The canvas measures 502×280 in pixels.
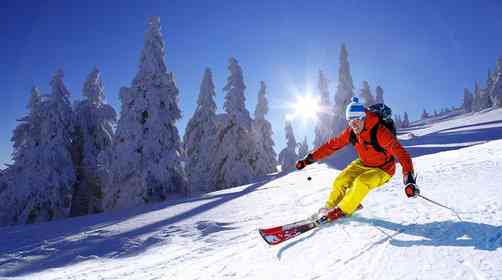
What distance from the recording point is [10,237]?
8.47 meters

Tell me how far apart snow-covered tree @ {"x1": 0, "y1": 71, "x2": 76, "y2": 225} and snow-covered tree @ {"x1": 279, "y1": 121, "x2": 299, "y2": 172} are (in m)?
25.4

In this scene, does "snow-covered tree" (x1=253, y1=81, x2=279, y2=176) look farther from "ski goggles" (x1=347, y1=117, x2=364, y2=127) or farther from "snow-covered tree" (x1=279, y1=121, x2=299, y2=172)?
"ski goggles" (x1=347, y1=117, x2=364, y2=127)

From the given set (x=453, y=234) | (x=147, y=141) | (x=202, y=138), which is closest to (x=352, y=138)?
(x=453, y=234)

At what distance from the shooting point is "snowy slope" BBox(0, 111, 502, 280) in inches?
122

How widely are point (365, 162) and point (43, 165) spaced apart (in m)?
19.6

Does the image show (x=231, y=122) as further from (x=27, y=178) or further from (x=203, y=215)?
(x=203, y=215)

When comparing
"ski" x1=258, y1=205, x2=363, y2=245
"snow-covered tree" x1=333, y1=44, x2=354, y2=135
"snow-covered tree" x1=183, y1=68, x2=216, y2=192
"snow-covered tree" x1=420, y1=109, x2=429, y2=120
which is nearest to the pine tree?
"snow-covered tree" x1=420, y1=109, x2=429, y2=120

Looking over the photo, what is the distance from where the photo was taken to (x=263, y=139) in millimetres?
38250

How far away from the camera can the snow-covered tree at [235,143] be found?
2788 cm

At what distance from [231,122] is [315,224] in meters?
25.2

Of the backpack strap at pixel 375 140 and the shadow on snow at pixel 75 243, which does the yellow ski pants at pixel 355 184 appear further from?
the shadow on snow at pixel 75 243

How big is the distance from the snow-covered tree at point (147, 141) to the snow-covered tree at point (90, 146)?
1.04 m

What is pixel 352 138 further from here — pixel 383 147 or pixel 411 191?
pixel 411 191

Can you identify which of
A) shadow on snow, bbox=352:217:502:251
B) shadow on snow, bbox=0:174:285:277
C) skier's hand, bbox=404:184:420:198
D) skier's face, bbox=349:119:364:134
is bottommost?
shadow on snow, bbox=0:174:285:277
